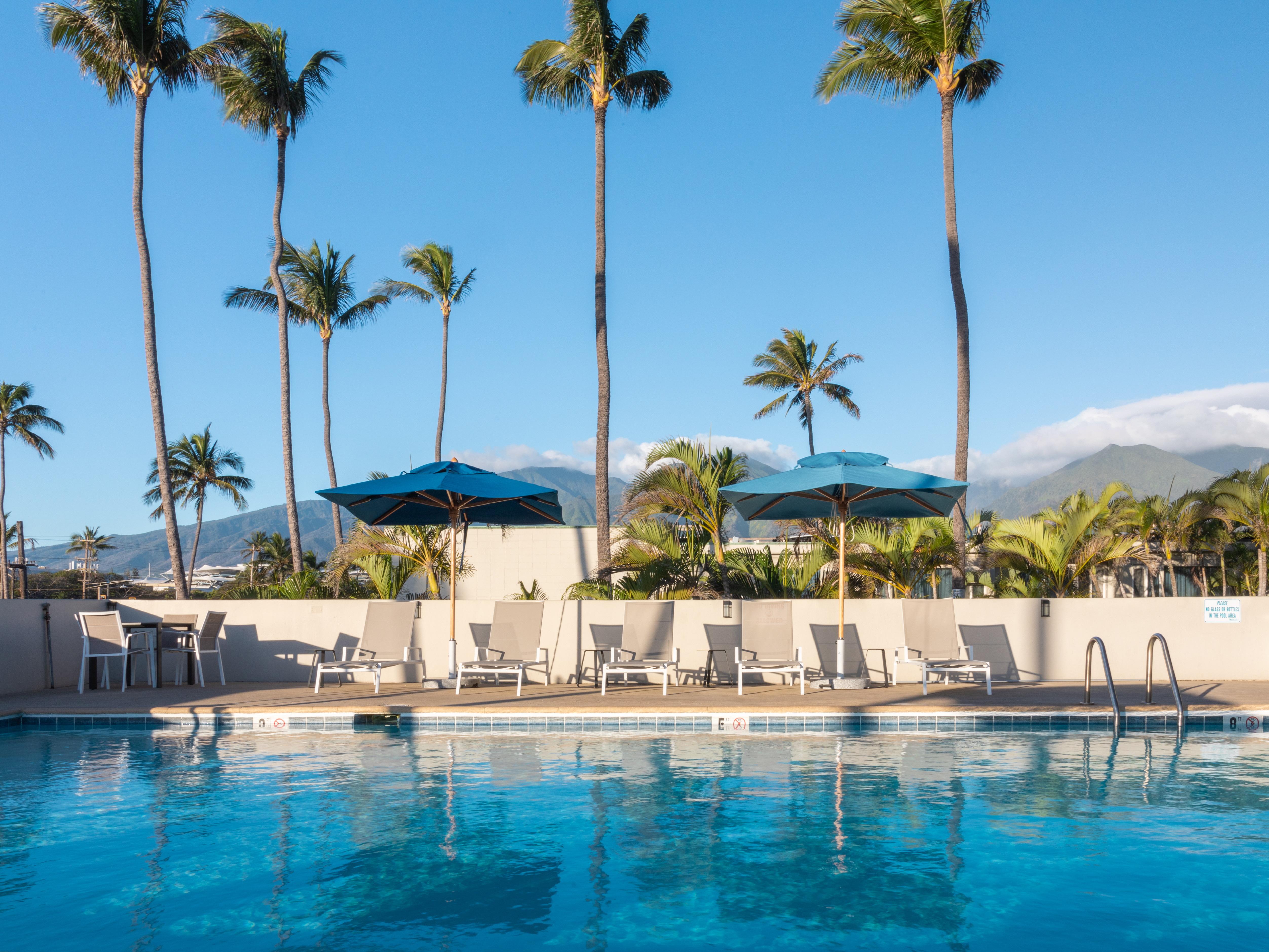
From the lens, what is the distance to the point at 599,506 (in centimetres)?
1518

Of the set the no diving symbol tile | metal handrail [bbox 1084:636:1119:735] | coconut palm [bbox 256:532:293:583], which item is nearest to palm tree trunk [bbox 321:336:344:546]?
coconut palm [bbox 256:532:293:583]

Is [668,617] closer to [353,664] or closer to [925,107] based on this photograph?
[353,664]

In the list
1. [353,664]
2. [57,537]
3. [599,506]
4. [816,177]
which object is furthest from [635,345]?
[57,537]

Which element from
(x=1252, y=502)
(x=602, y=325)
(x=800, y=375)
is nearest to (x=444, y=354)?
(x=800, y=375)

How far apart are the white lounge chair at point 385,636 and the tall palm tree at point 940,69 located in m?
7.85

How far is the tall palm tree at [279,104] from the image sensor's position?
63.6 ft

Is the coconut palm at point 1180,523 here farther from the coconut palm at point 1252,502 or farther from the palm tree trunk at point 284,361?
the palm tree trunk at point 284,361

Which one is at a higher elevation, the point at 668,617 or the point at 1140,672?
the point at 668,617

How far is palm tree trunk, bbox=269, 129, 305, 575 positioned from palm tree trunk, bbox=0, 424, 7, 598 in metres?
5.24

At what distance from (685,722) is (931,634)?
3.50m

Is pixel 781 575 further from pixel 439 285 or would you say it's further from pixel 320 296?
pixel 439 285

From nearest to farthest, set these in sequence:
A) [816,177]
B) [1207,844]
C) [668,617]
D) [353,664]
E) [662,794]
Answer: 1. [1207,844]
2. [662,794]
3. [353,664]
4. [668,617]
5. [816,177]

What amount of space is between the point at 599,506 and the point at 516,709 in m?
6.94

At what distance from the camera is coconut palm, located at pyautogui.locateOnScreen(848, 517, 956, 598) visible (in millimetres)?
13289
